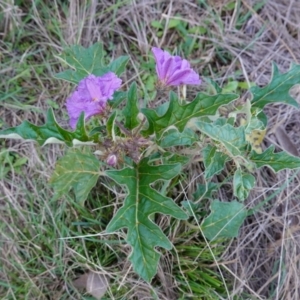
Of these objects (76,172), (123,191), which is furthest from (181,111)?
(123,191)

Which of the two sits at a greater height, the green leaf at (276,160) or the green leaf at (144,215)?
the green leaf at (276,160)

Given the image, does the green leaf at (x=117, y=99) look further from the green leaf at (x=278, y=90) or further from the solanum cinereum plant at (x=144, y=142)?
the green leaf at (x=278, y=90)

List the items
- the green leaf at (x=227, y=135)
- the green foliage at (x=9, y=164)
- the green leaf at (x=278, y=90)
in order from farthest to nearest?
the green foliage at (x=9, y=164) < the green leaf at (x=278, y=90) < the green leaf at (x=227, y=135)

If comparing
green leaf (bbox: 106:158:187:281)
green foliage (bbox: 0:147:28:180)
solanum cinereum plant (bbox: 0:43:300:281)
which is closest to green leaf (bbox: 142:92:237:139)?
solanum cinereum plant (bbox: 0:43:300:281)

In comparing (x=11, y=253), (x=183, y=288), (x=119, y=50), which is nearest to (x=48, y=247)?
(x=11, y=253)

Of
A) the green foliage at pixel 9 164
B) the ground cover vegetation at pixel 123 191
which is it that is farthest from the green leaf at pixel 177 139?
the green foliage at pixel 9 164

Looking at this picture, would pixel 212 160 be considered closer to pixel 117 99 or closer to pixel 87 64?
pixel 117 99
